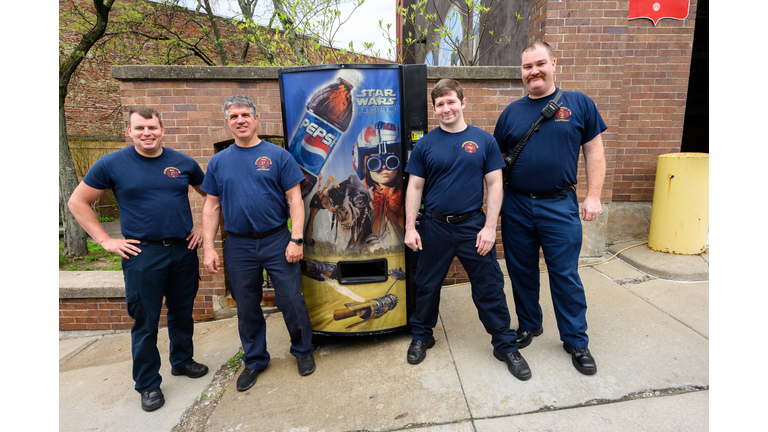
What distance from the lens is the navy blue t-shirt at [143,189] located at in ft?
7.67

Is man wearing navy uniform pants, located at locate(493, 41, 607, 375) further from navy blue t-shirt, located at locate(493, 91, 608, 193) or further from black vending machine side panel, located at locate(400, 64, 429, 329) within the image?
black vending machine side panel, located at locate(400, 64, 429, 329)

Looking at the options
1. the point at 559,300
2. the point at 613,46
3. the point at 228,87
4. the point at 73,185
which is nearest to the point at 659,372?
the point at 559,300

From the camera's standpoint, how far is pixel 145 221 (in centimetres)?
237

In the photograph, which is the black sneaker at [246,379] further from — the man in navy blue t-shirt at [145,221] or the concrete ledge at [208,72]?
the concrete ledge at [208,72]

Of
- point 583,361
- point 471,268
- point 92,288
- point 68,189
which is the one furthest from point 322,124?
point 68,189

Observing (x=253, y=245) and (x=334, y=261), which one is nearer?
(x=253, y=245)

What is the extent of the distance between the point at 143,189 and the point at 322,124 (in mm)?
1250

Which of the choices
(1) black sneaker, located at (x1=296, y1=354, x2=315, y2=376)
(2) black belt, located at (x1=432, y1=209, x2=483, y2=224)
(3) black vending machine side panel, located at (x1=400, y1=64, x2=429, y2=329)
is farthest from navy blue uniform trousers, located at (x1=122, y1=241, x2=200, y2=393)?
(2) black belt, located at (x1=432, y1=209, x2=483, y2=224)

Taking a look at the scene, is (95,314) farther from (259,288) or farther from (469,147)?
(469,147)

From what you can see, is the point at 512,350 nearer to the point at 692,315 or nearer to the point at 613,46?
the point at 692,315

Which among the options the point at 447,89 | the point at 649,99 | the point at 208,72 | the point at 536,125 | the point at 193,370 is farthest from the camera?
the point at 649,99

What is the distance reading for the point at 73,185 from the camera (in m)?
6.27

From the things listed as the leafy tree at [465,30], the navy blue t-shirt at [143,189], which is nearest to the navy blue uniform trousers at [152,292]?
the navy blue t-shirt at [143,189]

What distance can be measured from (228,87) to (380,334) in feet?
8.91
